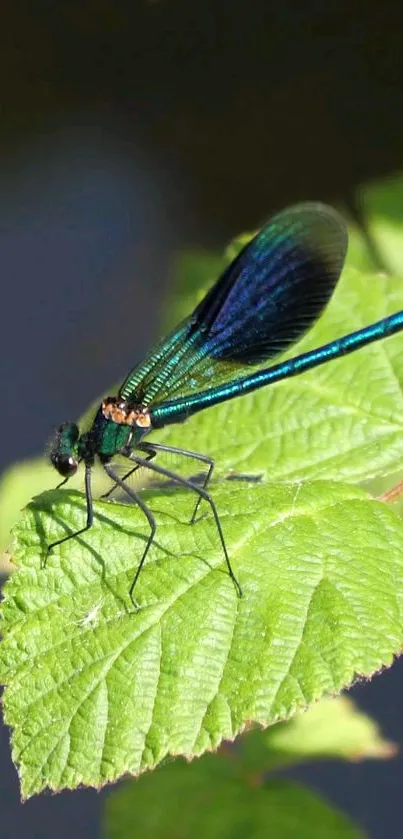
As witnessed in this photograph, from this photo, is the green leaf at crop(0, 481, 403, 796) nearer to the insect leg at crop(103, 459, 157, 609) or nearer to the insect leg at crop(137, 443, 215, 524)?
the insect leg at crop(103, 459, 157, 609)

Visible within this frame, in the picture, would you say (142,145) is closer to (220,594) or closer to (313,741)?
(313,741)

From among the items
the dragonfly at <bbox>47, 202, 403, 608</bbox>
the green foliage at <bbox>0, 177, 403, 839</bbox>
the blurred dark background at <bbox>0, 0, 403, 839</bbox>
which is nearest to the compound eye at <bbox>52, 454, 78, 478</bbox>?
the dragonfly at <bbox>47, 202, 403, 608</bbox>

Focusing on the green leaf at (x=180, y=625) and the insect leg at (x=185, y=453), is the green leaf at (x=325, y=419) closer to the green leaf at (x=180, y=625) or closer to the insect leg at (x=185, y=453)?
the insect leg at (x=185, y=453)

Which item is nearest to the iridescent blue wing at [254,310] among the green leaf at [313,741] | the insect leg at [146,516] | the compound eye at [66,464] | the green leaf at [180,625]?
the compound eye at [66,464]

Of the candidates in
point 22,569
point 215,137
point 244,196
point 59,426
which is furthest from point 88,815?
point 215,137

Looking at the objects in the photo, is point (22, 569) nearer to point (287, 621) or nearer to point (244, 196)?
point (287, 621)

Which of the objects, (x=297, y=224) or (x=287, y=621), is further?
(x=297, y=224)
